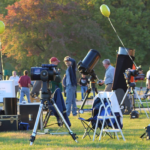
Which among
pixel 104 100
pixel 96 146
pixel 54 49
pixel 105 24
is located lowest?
pixel 96 146

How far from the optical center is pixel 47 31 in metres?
37.4

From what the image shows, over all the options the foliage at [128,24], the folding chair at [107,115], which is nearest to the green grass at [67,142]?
the folding chair at [107,115]

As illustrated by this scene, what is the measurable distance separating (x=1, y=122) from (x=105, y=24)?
32654mm

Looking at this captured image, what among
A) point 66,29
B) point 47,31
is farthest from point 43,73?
point 66,29

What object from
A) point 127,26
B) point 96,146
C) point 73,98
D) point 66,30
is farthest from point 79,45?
point 96,146

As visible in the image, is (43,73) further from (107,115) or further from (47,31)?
(47,31)

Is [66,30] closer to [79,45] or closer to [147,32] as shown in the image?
[79,45]

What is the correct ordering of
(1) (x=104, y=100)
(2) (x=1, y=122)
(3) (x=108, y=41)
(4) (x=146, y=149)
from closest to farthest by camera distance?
(4) (x=146, y=149) < (1) (x=104, y=100) < (2) (x=1, y=122) < (3) (x=108, y=41)

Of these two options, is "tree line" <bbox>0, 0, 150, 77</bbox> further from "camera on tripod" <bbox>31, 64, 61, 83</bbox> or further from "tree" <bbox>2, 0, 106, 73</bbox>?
"camera on tripod" <bbox>31, 64, 61, 83</bbox>

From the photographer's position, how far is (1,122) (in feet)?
34.2

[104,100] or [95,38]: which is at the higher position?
[95,38]

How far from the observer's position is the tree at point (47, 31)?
3756 centimetres

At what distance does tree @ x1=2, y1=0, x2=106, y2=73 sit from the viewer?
37562mm

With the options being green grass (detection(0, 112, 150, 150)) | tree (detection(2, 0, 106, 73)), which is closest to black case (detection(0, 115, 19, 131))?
green grass (detection(0, 112, 150, 150))
